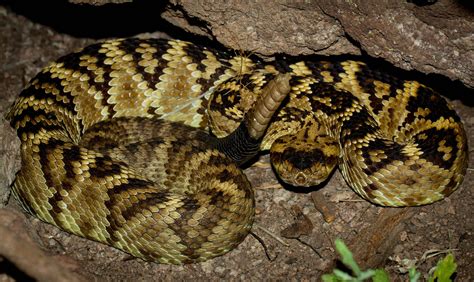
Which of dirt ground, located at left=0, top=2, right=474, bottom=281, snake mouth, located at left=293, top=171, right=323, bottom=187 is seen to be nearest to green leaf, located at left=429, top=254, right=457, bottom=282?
dirt ground, located at left=0, top=2, right=474, bottom=281

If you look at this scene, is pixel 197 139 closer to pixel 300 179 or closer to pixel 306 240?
pixel 300 179

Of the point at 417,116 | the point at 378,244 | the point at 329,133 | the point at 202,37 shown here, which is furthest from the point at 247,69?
the point at 378,244

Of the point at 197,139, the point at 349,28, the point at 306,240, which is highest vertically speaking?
the point at 349,28

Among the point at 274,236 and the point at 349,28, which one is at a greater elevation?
the point at 349,28

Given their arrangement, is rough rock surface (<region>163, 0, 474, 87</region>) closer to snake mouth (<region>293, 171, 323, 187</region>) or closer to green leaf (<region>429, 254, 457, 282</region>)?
snake mouth (<region>293, 171, 323, 187</region>)

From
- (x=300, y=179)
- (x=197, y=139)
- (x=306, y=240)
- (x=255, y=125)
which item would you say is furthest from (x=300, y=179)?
(x=197, y=139)

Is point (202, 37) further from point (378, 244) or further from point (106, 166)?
point (378, 244)
